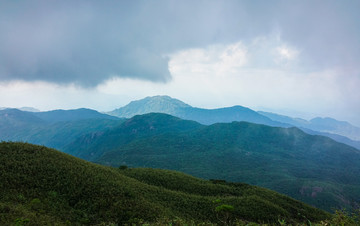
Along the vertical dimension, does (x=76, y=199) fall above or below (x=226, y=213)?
above

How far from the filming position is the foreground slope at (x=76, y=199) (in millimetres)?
31328

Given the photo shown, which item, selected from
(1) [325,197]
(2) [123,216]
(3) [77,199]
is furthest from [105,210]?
(1) [325,197]

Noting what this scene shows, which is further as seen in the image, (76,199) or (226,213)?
(226,213)

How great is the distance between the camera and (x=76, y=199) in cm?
3791

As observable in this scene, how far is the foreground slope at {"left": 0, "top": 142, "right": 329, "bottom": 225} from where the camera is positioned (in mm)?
31328

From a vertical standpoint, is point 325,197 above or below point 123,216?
below

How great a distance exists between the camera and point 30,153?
163 ft

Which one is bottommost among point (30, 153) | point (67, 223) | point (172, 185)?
point (172, 185)

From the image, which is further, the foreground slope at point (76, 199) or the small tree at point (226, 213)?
the foreground slope at point (76, 199)

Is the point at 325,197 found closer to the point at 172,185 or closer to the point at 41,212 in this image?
the point at 172,185

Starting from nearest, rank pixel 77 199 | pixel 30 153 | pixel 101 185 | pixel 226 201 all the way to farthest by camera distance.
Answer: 1. pixel 77 199
2. pixel 101 185
3. pixel 30 153
4. pixel 226 201

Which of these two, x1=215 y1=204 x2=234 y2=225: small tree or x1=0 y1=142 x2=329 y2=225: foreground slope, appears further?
x1=0 y1=142 x2=329 y2=225: foreground slope

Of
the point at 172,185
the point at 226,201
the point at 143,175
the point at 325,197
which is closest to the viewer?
the point at 226,201

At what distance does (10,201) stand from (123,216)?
17.7m
